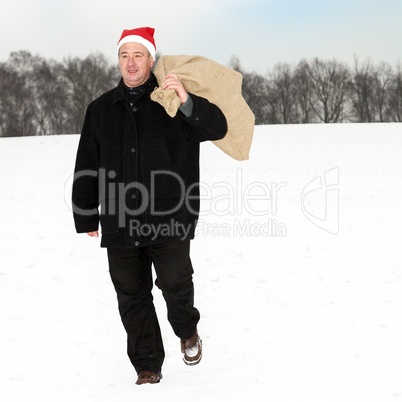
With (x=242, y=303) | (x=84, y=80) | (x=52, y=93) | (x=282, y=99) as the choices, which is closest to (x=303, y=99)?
(x=282, y=99)

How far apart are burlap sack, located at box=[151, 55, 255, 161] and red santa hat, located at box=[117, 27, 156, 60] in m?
0.12

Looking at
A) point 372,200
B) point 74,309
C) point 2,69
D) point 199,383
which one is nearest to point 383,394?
point 199,383

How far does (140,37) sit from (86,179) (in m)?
1.00

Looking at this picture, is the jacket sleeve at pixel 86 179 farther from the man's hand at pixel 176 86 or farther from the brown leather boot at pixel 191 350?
the brown leather boot at pixel 191 350

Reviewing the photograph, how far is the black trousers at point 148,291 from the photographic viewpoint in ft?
10.9

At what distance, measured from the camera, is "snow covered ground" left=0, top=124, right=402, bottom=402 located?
136 inches

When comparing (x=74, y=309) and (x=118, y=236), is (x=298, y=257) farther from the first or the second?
(x=118, y=236)

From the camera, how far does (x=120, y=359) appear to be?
390cm

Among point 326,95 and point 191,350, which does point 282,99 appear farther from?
point 191,350

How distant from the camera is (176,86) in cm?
304

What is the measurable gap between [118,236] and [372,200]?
337 inches

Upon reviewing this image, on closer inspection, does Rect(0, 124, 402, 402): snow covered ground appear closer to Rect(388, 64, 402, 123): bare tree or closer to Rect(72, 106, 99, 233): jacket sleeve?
Rect(72, 106, 99, 233): jacket sleeve

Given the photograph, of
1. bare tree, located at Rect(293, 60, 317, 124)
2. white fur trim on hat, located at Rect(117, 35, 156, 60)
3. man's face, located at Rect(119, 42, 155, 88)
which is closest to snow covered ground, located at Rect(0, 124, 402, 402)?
man's face, located at Rect(119, 42, 155, 88)

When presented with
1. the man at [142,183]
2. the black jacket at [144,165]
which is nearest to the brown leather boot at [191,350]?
the man at [142,183]
